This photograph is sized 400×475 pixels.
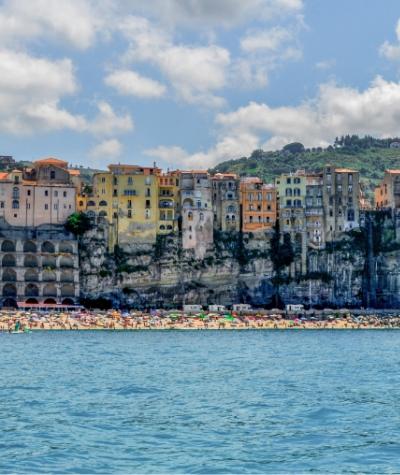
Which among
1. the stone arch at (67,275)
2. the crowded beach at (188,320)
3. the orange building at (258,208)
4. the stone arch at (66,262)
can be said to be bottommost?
the crowded beach at (188,320)

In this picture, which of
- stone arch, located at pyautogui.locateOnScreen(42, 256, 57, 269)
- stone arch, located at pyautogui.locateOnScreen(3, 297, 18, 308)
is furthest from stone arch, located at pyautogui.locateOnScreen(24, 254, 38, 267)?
stone arch, located at pyautogui.locateOnScreen(3, 297, 18, 308)

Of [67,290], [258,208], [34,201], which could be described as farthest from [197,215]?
[34,201]

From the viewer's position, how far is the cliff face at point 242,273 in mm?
114562

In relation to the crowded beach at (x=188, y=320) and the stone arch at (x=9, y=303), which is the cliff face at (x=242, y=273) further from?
the stone arch at (x=9, y=303)

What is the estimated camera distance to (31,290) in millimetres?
112625

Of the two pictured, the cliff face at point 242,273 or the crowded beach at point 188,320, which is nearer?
the crowded beach at point 188,320

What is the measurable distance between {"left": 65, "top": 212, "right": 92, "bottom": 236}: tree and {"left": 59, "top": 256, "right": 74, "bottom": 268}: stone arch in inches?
122

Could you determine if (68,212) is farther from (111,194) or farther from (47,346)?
(47,346)

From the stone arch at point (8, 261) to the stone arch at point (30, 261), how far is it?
1.46m

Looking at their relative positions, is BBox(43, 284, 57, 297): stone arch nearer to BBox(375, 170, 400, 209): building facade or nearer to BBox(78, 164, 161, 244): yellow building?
BBox(78, 164, 161, 244): yellow building

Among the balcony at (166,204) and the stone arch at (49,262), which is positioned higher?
the balcony at (166,204)

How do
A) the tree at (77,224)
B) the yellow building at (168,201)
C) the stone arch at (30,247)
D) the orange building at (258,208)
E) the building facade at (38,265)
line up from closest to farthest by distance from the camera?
the building facade at (38,265), the stone arch at (30,247), the tree at (77,224), the yellow building at (168,201), the orange building at (258,208)

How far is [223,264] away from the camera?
4604 inches

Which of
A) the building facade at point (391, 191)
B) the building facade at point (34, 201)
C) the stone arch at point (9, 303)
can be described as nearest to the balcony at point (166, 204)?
the building facade at point (34, 201)
